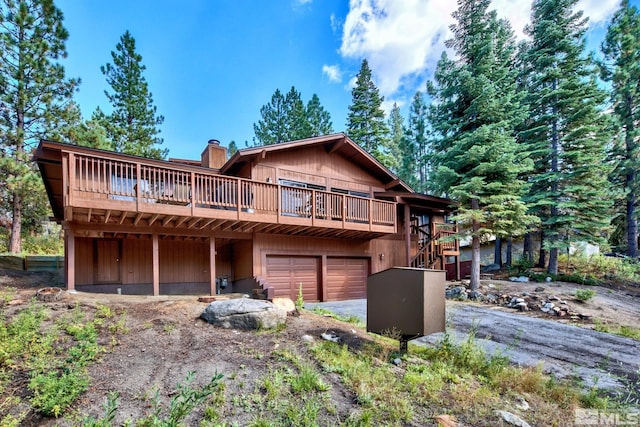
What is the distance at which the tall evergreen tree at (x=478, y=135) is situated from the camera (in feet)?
40.8

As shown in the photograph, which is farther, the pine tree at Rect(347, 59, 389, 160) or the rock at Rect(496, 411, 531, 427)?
the pine tree at Rect(347, 59, 389, 160)

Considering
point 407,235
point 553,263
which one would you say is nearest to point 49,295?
point 407,235

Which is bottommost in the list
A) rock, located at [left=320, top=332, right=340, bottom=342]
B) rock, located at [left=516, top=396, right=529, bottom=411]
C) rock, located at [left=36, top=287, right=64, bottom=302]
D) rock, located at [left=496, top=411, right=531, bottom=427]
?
rock, located at [left=516, top=396, right=529, bottom=411]

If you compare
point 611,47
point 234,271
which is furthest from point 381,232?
point 611,47

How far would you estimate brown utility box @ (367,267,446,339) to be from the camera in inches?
196

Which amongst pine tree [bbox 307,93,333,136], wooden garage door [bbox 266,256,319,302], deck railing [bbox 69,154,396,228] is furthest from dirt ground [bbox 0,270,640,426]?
pine tree [bbox 307,93,333,136]

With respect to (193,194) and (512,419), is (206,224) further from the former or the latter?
(512,419)

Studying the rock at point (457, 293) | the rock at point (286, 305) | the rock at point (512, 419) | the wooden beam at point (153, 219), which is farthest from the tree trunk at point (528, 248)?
the wooden beam at point (153, 219)

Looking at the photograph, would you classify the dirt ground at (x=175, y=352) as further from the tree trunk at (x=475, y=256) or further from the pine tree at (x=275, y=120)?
the pine tree at (x=275, y=120)

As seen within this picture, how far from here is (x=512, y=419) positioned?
3729 millimetres

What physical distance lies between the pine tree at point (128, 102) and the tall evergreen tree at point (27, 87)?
13.9 feet

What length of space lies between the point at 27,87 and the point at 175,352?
16.2 meters

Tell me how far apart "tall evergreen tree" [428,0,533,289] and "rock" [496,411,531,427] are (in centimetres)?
938

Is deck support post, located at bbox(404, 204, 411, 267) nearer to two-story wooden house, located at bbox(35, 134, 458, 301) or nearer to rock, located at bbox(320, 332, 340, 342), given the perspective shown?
two-story wooden house, located at bbox(35, 134, 458, 301)
